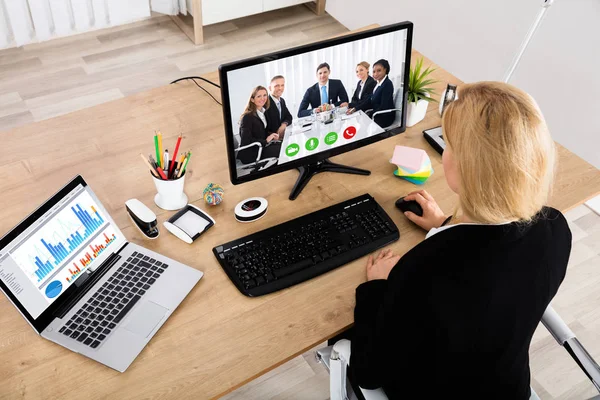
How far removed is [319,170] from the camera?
1671 millimetres

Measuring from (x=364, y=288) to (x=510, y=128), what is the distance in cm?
50

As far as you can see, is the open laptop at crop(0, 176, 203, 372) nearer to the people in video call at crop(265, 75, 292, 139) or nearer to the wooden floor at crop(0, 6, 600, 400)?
the people in video call at crop(265, 75, 292, 139)

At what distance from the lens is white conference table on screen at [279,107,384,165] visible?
149 centimetres

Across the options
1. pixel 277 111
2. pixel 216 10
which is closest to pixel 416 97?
pixel 277 111

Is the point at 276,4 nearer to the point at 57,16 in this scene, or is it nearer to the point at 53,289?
the point at 57,16

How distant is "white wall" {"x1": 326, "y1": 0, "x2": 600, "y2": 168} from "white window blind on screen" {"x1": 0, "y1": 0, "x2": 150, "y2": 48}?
1797mm

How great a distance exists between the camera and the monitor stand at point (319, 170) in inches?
64.0

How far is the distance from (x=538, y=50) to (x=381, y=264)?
1.86 meters

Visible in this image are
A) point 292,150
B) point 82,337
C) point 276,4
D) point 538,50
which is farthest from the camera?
point 276,4

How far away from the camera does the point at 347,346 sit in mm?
1314

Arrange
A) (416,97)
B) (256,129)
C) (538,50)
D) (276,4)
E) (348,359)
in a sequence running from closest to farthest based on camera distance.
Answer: (348,359) → (256,129) → (416,97) → (538,50) → (276,4)

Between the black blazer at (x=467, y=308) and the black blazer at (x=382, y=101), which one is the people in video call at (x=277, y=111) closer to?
the black blazer at (x=382, y=101)

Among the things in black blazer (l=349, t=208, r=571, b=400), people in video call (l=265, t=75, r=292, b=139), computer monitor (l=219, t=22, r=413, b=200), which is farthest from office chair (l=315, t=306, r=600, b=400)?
people in video call (l=265, t=75, r=292, b=139)

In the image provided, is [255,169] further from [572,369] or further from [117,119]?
[572,369]
